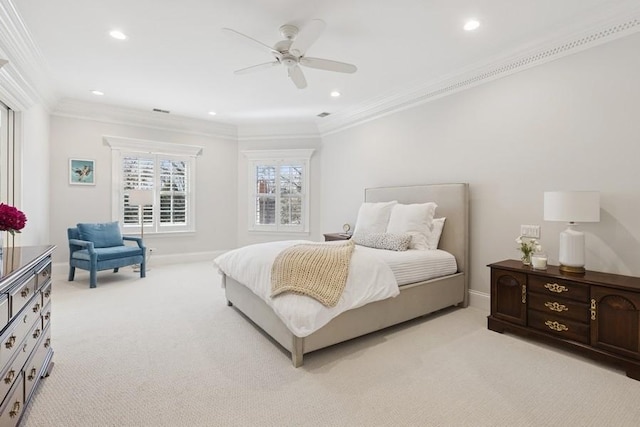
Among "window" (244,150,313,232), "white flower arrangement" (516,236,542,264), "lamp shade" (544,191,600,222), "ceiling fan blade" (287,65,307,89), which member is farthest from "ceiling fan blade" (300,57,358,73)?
"window" (244,150,313,232)

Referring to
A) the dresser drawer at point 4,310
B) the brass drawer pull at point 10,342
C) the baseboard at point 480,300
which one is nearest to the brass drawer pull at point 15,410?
the brass drawer pull at point 10,342

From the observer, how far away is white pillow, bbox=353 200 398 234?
407 cm

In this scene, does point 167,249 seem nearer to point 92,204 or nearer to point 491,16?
point 92,204

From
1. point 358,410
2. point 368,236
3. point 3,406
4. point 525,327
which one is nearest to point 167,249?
point 368,236

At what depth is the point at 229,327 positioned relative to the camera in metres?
2.99

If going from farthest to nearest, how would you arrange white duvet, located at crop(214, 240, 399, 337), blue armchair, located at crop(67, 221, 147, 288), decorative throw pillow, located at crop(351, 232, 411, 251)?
blue armchair, located at crop(67, 221, 147, 288) < decorative throw pillow, located at crop(351, 232, 411, 251) < white duvet, located at crop(214, 240, 399, 337)

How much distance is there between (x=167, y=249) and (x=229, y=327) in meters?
3.65

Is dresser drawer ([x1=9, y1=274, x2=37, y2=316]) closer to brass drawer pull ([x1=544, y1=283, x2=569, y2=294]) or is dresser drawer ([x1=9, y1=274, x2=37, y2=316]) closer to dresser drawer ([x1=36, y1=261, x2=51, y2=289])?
dresser drawer ([x1=36, y1=261, x2=51, y2=289])

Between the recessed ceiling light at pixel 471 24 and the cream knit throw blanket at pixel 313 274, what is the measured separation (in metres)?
2.34

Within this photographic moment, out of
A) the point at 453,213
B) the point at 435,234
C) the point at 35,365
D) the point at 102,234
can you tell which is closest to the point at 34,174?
the point at 102,234

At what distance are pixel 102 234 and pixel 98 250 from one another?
1.19 feet

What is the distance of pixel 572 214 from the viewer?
2.48m

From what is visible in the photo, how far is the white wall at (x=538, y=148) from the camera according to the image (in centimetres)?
260

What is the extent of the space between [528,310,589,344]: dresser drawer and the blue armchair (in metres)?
5.14
